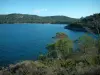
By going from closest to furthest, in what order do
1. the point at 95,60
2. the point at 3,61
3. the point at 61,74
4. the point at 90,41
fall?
the point at 61,74
the point at 95,60
the point at 90,41
the point at 3,61

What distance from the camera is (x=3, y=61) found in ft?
138

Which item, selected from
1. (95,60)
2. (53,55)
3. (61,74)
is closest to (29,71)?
(61,74)

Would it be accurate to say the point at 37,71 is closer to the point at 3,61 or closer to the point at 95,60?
the point at 95,60

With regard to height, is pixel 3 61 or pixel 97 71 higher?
pixel 97 71

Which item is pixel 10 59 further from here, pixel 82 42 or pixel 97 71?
pixel 97 71

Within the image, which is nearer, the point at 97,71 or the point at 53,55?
the point at 97,71

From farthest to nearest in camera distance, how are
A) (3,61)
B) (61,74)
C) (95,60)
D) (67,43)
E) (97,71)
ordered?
(3,61)
(67,43)
(95,60)
(61,74)
(97,71)

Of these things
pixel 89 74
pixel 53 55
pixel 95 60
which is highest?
pixel 89 74

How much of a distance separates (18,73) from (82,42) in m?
30.2

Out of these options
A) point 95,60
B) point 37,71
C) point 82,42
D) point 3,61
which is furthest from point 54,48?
point 37,71

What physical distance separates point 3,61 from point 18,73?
120ft

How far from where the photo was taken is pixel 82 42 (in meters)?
36.2

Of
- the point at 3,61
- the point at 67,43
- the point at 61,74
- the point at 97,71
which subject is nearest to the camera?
the point at 97,71

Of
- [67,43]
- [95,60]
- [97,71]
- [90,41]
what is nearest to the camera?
[97,71]
